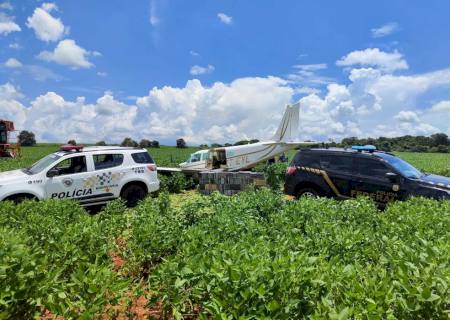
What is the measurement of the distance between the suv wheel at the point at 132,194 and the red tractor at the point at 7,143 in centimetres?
2673

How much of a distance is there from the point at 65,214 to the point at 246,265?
4050 mm

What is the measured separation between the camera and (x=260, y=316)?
219 centimetres

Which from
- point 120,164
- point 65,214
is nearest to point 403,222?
point 65,214

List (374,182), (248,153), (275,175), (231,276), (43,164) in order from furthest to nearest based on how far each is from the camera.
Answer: (248,153) < (275,175) < (43,164) < (374,182) < (231,276)

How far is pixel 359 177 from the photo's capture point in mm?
9773

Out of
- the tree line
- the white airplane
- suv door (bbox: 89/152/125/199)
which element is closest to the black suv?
suv door (bbox: 89/152/125/199)

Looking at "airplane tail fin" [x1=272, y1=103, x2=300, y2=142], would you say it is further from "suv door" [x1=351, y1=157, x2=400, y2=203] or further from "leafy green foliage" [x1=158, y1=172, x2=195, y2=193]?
"suv door" [x1=351, y1=157, x2=400, y2=203]

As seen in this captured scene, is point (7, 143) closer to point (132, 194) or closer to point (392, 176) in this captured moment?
point (132, 194)

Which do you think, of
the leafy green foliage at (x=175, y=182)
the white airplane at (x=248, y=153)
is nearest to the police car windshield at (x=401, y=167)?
the leafy green foliage at (x=175, y=182)

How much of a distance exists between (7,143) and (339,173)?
3378cm

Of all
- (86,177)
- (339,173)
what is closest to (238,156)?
(339,173)

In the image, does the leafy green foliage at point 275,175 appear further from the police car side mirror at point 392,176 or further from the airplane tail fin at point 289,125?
the police car side mirror at point 392,176

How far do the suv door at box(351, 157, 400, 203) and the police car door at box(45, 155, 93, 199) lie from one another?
27.2ft

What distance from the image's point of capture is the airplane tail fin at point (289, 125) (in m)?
26.5
